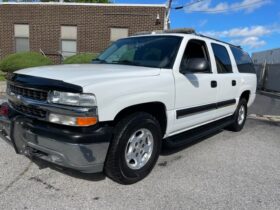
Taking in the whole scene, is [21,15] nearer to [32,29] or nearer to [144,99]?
[32,29]

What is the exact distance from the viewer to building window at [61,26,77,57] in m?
17.3

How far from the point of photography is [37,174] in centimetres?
394

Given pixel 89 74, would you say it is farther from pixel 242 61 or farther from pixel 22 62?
pixel 22 62

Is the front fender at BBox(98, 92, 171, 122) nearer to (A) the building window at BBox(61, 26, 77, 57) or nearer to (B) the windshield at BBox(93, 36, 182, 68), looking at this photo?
A: (B) the windshield at BBox(93, 36, 182, 68)

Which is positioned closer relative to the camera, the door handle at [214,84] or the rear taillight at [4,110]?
the rear taillight at [4,110]

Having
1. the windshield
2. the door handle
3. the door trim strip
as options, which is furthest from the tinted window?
the windshield

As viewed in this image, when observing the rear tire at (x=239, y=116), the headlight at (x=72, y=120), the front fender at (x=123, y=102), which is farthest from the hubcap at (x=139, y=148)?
the rear tire at (x=239, y=116)

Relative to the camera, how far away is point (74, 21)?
17.1m

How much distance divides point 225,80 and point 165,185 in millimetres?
2466

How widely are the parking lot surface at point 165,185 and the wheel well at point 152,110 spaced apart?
70 cm

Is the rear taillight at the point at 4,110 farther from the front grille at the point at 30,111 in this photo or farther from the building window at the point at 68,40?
the building window at the point at 68,40

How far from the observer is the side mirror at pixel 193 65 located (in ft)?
13.8

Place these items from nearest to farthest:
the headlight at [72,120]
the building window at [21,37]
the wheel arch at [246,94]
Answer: the headlight at [72,120] → the wheel arch at [246,94] → the building window at [21,37]

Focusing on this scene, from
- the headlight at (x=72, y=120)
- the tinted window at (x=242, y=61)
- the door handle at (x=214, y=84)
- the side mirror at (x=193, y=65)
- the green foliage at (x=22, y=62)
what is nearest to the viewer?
the headlight at (x=72, y=120)
